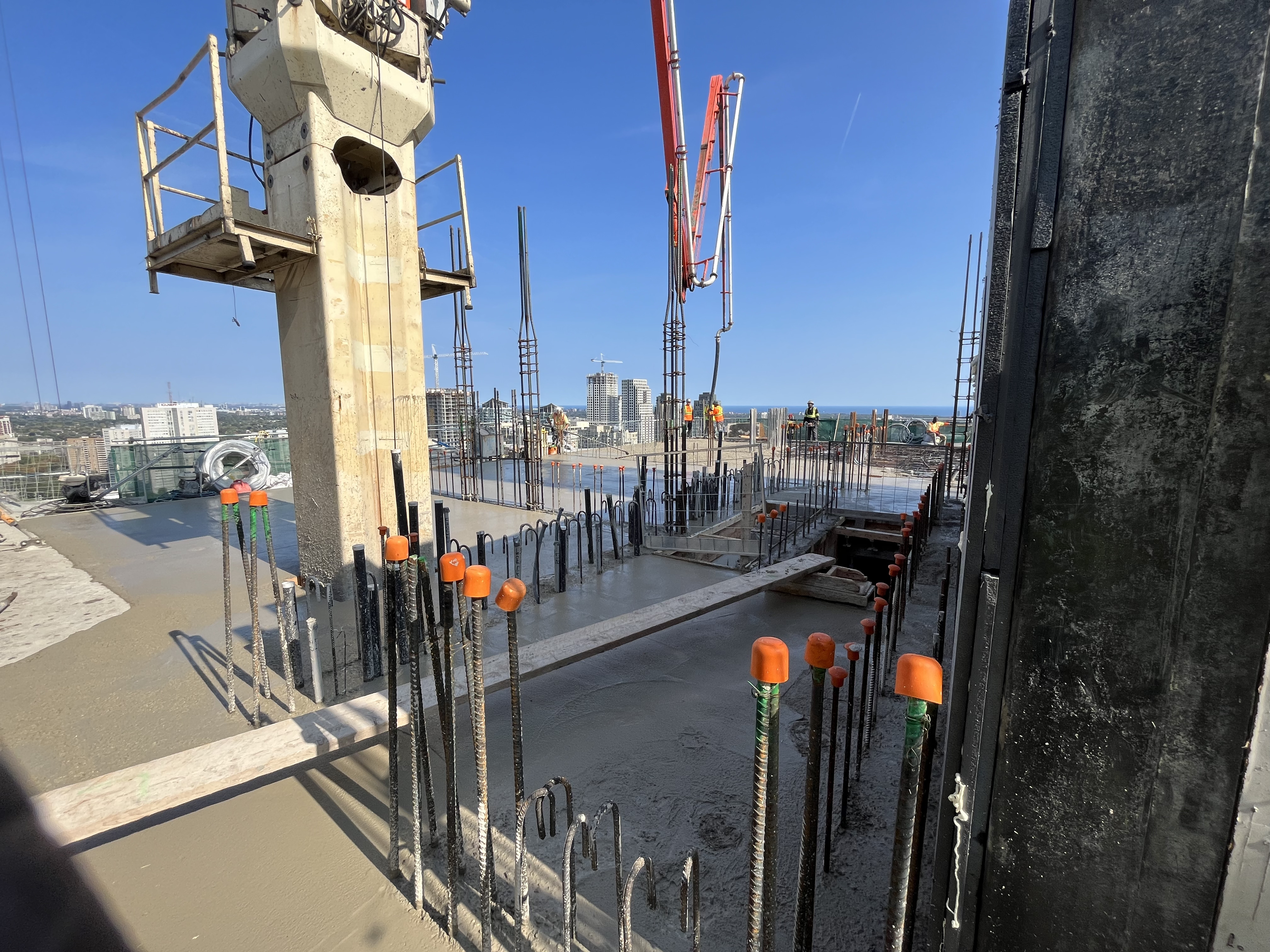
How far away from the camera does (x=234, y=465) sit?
1636 cm

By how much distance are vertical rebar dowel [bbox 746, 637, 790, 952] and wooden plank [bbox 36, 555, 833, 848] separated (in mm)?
2543

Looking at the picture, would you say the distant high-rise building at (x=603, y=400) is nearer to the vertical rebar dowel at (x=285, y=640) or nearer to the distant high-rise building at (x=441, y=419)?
the distant high-rise building at (x=441, y=419)

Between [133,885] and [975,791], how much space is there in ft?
13.3

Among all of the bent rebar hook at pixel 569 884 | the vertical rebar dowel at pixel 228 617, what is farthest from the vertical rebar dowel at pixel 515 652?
the vertical rebar dowel at pixel 228 617

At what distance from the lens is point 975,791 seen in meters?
1.59

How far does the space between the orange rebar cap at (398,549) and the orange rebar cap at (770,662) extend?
1931 millimetres

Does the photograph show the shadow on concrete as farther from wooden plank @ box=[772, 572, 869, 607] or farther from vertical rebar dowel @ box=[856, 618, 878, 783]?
wooden plank @ box=[772, 572, 869, 607]

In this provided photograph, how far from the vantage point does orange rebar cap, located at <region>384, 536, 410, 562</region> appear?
280 centimetres

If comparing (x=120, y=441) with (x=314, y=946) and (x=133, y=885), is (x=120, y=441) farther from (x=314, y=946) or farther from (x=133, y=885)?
(x=314, y=946)

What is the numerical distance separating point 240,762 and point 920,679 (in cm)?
355

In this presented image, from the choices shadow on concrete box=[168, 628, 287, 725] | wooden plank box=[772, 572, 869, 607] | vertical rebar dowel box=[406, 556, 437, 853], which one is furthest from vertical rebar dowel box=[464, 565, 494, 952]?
wooden plank box=[772, 572, 869, 607]

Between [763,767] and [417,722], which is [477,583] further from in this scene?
[763,767]

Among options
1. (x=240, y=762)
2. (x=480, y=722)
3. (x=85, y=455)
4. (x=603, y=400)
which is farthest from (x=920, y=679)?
(x=603, y=400)

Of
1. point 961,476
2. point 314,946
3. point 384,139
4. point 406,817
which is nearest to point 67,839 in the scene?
point 314,946
